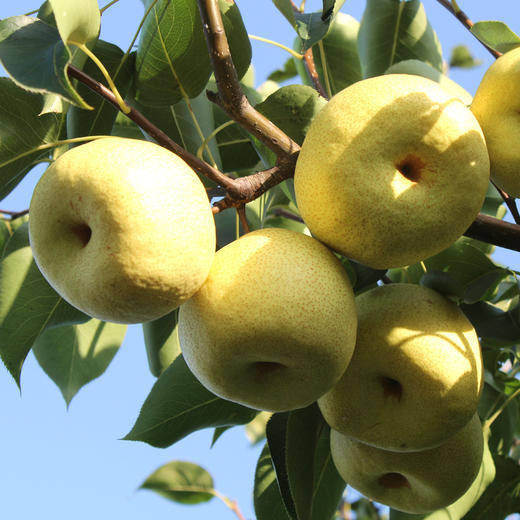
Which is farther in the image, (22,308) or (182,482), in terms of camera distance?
(182,482)

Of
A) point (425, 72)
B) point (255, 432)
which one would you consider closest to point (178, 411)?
point (425, 72)

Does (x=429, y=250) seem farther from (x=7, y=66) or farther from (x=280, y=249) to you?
(x=7, y=66)

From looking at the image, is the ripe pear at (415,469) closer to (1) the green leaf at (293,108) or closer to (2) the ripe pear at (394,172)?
(2) the ripe pear at (394,172)

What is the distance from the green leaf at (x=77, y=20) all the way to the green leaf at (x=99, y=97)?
273mm

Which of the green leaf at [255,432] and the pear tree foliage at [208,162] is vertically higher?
the pear tree foliage at [208,162]

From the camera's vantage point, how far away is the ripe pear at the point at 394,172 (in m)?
1.29

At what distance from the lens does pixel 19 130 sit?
1.59 metres

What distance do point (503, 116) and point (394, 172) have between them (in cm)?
38

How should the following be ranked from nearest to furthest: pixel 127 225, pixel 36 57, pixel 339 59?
pixel 127 225, pixel 36 57, pixel 339 59

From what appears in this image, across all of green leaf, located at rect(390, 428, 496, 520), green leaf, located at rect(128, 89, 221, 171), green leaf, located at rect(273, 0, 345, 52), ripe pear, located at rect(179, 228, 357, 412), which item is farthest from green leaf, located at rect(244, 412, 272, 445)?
green leaf, located at rect(273, 0, 345, 52)

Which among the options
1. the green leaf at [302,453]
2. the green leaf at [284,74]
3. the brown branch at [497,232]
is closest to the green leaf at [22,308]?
the green leaf at [302,453]

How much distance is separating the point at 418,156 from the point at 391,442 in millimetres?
630

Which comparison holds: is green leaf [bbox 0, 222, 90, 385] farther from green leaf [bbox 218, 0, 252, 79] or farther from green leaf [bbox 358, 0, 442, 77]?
green leaf [bbox 358, 0, 442, 77]

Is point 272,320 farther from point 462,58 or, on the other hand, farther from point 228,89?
point 462,58
